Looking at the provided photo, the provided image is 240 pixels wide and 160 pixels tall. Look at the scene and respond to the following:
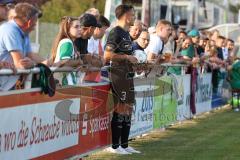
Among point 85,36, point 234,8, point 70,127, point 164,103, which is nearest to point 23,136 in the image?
point 70,127

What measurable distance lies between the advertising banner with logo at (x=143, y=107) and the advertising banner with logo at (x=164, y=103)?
0.27m

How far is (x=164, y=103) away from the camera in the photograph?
1392cm

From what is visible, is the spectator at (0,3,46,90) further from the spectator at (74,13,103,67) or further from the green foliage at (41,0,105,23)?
the green foliage at (41,0,105,23)

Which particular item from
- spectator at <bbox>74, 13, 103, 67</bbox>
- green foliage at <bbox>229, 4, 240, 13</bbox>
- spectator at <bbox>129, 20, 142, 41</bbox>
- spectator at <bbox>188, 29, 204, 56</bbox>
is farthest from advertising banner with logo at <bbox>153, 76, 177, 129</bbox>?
green foliage at <bbox>229, 4, 240, 13</bbox>

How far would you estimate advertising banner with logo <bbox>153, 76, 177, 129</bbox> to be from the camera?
529 inches

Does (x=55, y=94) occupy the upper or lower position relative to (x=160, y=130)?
upper

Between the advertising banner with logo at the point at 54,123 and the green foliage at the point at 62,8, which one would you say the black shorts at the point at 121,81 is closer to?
the advertising banner with logo at the point at 54,123

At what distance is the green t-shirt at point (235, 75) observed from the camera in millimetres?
20302

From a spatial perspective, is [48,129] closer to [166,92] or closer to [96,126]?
[96,126]

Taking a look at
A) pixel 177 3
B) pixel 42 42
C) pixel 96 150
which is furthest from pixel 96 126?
pixel 177 3

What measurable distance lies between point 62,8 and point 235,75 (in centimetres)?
2776

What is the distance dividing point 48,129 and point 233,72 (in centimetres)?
1287

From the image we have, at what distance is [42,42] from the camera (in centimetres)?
3312

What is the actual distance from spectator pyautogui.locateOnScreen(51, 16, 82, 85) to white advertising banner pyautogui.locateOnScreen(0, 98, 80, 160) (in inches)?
12.9
